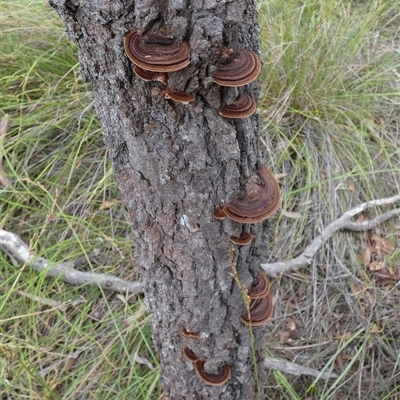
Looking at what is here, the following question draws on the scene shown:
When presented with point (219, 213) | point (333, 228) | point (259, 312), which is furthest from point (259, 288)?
point (333, 228)

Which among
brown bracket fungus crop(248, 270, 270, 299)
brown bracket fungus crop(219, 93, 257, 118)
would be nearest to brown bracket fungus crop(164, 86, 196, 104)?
brown bracket fungus crop(219, 93, 257, 118)

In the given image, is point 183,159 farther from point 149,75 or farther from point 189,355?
point 189,355

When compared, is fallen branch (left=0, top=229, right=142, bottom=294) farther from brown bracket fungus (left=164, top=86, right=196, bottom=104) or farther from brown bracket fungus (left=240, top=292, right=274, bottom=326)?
brown bracket fungus (left=164, top=86, right=196, bottom=104)

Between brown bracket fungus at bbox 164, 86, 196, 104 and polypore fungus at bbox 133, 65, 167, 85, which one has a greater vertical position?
polypore fungus at bbox 133, 65, 167, 85

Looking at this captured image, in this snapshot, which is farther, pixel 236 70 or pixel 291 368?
pixel 291 368

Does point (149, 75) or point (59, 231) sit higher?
point (149, 75)

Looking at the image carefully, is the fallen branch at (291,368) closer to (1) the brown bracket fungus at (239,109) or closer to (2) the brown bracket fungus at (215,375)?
(2) the brown bracket fungus at (215,375)

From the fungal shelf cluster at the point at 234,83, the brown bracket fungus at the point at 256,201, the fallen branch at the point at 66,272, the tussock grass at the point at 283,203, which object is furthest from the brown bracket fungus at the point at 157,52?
the fallen branch at the point at 66,272
